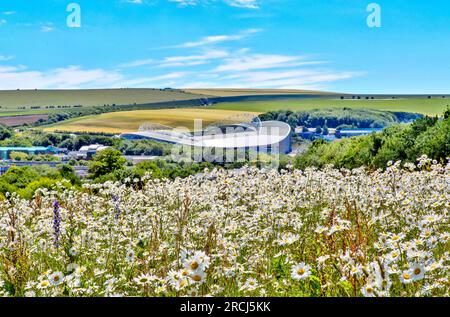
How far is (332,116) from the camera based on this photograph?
2633 centimetres

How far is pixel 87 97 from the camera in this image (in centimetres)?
2552

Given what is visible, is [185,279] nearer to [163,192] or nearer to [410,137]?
[163,192]

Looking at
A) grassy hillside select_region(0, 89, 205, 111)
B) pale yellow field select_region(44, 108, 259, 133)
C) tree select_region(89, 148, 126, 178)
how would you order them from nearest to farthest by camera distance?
tree select_region(89, 148, 126, 178), grassy hillside select_region(0, 89, 205, 111), pale yellow field select_region(44, 108, 259, 133)

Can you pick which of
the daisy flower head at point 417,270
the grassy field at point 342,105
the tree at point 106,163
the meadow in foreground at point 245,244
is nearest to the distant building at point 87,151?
the tree at point 106,163

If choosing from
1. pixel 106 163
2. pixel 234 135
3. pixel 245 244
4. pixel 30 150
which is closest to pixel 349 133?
pixel 234 135

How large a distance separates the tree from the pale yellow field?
602cm

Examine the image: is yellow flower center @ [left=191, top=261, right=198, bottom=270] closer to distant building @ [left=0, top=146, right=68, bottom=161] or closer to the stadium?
distant building @ [left=0, top=146, right=68, bottom=161]

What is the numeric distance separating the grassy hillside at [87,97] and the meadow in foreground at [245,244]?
17.7m

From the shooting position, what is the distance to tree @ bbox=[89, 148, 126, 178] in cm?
2158

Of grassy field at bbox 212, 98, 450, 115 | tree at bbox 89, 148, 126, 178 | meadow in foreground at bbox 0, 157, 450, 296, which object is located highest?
grassy field at bbox 212, 98, 450, 115

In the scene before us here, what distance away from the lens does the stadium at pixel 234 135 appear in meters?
28.6

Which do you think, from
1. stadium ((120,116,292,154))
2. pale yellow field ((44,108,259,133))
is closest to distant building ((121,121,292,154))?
stadium ((120,116,292,154))

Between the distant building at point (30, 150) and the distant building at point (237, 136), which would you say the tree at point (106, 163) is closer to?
the distant building at point (30, 150)
